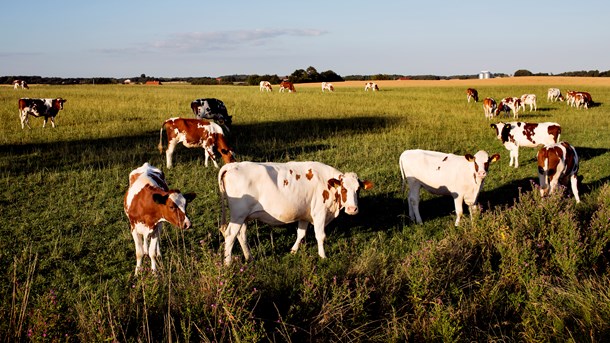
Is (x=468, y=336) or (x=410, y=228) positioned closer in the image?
(x=468, y=336)

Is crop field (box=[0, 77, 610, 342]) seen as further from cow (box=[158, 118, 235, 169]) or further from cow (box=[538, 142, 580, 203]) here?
cow (box=[538, 142, 580, 203])

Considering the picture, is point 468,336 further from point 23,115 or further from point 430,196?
point 23,115

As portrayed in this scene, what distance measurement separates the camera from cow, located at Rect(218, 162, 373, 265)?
25.7 ft

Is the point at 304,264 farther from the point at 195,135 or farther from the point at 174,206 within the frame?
the point at 195,135

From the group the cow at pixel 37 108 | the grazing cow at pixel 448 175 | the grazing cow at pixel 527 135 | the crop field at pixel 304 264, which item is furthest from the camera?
the cow at pixel 37 108

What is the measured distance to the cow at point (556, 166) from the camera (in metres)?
11.0

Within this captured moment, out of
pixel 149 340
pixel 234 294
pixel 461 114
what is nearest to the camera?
pixel 149 340

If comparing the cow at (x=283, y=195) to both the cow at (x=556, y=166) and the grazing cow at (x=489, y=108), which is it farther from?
the grazing cow at (x=489, y=108)

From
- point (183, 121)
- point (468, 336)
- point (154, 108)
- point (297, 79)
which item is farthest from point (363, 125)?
point (297, 79)

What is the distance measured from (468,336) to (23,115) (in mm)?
23688

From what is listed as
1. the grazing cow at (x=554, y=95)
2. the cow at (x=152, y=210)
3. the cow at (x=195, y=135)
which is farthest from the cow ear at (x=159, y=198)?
the grazing cow at (x=554, y=95)

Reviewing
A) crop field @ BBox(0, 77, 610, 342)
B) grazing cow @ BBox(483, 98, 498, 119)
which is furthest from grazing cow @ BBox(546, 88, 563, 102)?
crop field @ BBox(0, 77, 610, 342)

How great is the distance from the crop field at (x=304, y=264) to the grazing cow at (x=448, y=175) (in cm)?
50

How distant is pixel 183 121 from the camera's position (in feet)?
50.3
